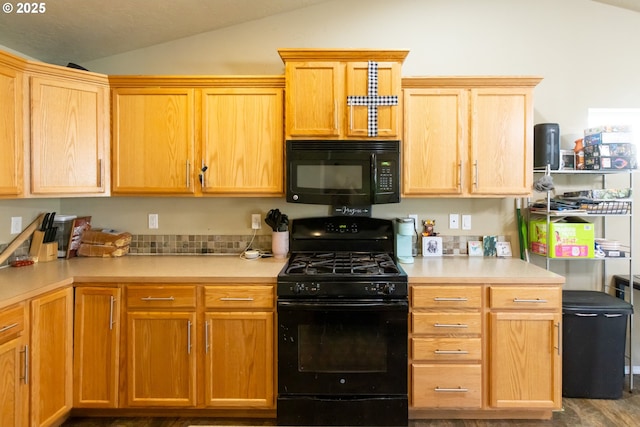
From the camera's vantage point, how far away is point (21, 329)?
1.71 meters

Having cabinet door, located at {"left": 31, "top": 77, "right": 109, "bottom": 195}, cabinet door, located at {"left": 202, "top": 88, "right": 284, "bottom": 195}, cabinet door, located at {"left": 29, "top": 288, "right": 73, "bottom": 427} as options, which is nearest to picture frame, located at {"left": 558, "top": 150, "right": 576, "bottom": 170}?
cabinet door, located at {"left": 202, "top": 88, "right": 284, "bottom": 195}

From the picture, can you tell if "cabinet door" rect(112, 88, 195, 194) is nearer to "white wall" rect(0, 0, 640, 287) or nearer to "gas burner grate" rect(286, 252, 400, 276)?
"white wall" rect(0, 0, 640, 287)

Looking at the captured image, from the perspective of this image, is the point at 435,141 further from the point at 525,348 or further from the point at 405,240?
the point at 525,348

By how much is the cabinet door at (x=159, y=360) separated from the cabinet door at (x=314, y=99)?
1.40m

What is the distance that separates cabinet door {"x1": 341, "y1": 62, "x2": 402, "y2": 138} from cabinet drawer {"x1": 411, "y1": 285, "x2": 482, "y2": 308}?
3.34 ft

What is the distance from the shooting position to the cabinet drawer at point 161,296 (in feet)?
6.68

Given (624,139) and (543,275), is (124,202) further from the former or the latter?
(624,139)

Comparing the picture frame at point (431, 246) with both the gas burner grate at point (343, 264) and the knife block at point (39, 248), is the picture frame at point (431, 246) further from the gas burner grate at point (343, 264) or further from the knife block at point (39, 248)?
the knife block at point (39, 248)

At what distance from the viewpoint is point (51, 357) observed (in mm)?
1894

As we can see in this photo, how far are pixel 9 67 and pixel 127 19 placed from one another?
756mm

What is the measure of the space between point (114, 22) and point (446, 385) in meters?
3.16

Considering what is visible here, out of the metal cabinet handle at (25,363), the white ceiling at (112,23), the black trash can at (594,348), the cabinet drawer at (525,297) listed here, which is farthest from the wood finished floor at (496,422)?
the white ceiling at (112,23)

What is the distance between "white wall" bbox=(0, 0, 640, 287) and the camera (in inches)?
104

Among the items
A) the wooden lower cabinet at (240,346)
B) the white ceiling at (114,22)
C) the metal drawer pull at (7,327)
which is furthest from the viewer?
the white ceiling at (114,22)
